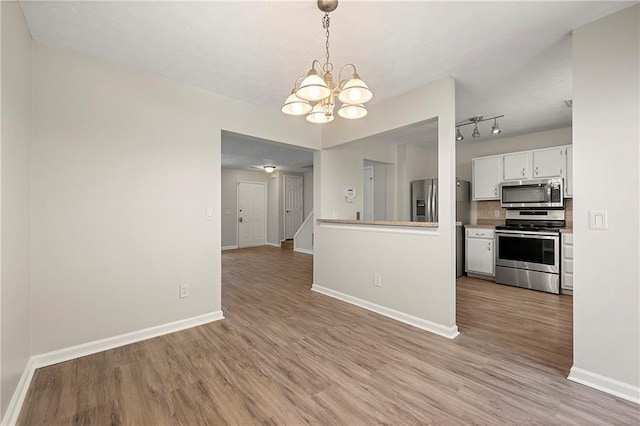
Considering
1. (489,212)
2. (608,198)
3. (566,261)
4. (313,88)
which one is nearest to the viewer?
(313,88)

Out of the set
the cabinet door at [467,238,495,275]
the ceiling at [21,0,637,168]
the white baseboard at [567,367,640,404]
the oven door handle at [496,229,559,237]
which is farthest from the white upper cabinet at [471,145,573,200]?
the white baseboard at [567,367,640,404]

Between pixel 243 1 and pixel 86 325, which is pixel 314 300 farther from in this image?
pixel 243 1

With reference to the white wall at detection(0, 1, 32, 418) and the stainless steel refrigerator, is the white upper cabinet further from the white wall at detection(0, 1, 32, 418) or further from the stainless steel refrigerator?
the white wall at detection(0, 1, 32, 418)

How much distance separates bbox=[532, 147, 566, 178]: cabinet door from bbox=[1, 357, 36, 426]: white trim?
612cm

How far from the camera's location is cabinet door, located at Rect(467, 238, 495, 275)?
4.65m

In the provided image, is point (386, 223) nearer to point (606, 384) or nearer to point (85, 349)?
point (606, 384)

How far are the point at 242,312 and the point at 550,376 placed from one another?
2849 millimetres

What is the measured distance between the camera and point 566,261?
394 cm

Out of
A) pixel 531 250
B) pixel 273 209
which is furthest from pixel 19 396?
pixel 273 209

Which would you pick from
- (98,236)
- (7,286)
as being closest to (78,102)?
(98,236)

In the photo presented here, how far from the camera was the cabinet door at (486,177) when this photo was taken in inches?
190

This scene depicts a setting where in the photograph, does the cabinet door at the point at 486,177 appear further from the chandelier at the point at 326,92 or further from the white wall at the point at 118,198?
the white wall at the point at 118,198

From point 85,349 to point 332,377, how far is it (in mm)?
2062

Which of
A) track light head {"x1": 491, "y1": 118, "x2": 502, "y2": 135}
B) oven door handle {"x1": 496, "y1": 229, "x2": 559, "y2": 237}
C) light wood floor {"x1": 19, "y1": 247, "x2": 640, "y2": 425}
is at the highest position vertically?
track light head {"x1": 491, "y1": 118, "x2": 502, "y2": 135}
